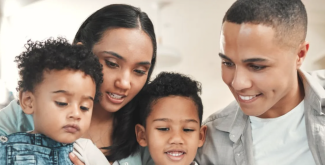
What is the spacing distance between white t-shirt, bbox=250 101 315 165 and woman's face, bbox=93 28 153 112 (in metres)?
0.52

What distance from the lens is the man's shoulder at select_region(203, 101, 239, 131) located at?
153cm

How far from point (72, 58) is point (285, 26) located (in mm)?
714

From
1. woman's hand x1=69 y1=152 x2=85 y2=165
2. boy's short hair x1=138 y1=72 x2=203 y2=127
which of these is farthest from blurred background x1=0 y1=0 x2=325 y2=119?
woman's hand x1=69 y1=152 x2=85 y2=165

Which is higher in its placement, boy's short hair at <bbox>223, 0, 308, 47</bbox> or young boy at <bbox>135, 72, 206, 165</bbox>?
boy's short hair at <bbox>223, 0, 308, 47</bbox>

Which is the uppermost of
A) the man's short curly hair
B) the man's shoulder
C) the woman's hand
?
the man's short curly hair

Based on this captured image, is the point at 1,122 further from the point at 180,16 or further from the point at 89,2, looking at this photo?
the point at 180,16

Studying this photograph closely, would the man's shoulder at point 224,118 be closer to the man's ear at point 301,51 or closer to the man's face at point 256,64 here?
the man's face at point 256,64

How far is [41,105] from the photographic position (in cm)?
112

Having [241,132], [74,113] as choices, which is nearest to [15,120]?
[74,113]

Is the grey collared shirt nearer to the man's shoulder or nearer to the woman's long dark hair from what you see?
the man's shoulder

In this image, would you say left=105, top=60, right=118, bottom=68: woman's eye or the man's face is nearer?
the man's face

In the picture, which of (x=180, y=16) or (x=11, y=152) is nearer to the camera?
(x=11, y=152)

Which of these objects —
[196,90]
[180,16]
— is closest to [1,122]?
[196,90]

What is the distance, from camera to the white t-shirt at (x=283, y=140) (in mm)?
1419
